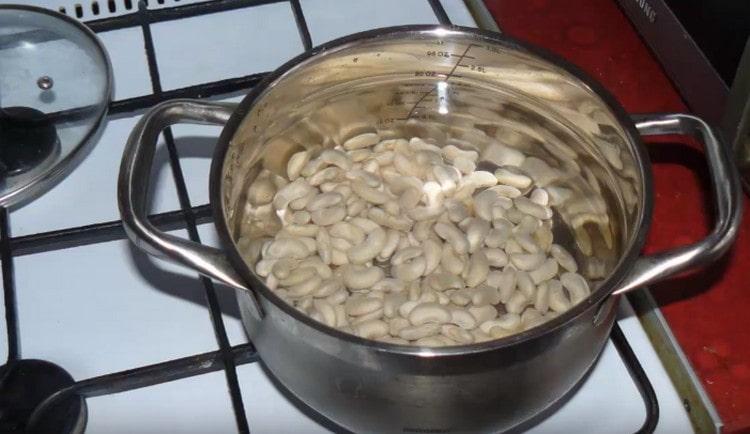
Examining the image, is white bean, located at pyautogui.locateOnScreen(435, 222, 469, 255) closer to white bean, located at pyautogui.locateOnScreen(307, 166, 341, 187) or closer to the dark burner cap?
white bean, located at pyautogui.locateOnScreen(307, 166, 341, 187)

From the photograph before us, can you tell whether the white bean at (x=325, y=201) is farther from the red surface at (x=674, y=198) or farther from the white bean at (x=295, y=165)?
the red surface at (x=674, y=198)

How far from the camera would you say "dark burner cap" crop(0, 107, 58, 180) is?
0.56 meters

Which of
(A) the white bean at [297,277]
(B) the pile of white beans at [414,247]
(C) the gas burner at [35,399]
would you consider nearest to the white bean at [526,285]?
(B) the pile of white beans at [414,247]

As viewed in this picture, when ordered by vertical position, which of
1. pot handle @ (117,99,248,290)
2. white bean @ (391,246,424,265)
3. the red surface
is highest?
pot handle @ (117,99,248,290)

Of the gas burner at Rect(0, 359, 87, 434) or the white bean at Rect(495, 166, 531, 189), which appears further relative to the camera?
the white bean at Rect(495, 166, 531, 189)

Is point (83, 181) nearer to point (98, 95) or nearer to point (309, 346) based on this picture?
point (98, 95)

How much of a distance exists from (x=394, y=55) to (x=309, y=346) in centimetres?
20

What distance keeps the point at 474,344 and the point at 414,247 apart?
0.51 feet

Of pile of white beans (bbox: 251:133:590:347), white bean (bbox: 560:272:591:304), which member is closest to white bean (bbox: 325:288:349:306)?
pile of white beans (bbox: 251:133:590:347)

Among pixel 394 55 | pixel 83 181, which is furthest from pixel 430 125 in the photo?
pixel 83 181

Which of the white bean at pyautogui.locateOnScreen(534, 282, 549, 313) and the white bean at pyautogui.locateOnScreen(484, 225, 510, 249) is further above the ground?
the white bean at pyautogui.locateOnScreen(484, 225, 510, 249)

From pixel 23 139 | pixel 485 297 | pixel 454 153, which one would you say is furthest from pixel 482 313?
pixel 23 139

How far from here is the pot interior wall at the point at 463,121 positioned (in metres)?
0.50

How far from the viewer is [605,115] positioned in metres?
0.48
